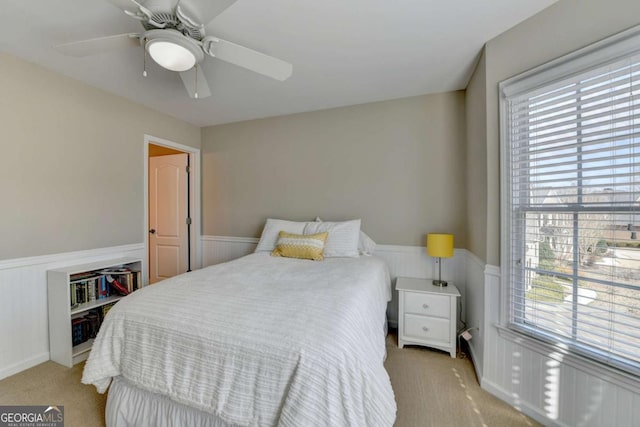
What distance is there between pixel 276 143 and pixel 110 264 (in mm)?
2175

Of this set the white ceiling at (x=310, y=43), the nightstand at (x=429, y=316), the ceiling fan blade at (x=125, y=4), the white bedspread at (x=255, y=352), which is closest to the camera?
the white bedspread at (x=255, y=352)

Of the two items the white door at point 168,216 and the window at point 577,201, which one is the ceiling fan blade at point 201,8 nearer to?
the window at point 577,201


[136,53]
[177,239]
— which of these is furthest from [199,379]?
[177,239]

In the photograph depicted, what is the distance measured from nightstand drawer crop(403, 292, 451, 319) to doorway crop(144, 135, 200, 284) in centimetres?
293

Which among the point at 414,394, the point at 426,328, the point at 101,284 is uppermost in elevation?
the point at 101,284

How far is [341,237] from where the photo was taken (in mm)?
2625

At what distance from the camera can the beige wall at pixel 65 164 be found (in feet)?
6.52

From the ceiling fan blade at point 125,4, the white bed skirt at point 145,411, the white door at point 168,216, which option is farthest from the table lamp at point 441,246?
the white door at point 168,216

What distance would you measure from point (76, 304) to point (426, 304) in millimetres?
3072

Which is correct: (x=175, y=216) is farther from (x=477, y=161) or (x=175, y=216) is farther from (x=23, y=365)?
(x=477, y=161)

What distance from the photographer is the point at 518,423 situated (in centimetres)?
151

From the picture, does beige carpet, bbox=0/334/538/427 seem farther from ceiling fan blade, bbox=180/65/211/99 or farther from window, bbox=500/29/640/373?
ceiling fan blade, bbox=180/65/211/99

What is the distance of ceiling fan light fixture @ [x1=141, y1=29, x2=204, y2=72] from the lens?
1.29 m

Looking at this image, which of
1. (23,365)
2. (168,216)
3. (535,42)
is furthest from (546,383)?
(168,216)
